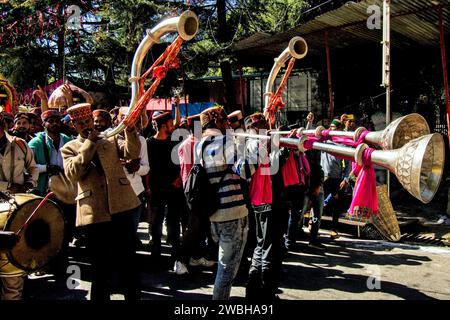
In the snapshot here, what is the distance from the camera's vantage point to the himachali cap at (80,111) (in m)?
3.54

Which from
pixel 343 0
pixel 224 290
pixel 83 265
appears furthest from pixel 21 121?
pixel 343 0

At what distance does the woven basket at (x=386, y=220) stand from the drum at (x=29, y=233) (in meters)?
5.16

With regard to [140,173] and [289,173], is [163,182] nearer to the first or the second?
[140,173]

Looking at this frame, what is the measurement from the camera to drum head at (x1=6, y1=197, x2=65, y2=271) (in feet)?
11.1

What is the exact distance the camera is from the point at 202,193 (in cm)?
361

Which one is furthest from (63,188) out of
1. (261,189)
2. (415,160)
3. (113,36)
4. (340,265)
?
(113,36)

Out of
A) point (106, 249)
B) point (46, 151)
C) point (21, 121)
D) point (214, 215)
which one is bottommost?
point (106, 249)

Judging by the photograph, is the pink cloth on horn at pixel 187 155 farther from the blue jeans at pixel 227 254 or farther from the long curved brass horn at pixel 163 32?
the blue jeans at pixel 227 254

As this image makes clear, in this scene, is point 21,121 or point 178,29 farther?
point 21,121

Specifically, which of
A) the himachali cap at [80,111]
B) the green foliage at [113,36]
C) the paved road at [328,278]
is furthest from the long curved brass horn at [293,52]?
→ the green foliage at [113,36]

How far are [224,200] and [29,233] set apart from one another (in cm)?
159

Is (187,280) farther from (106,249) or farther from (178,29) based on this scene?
(178,29)

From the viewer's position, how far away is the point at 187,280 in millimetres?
5043
